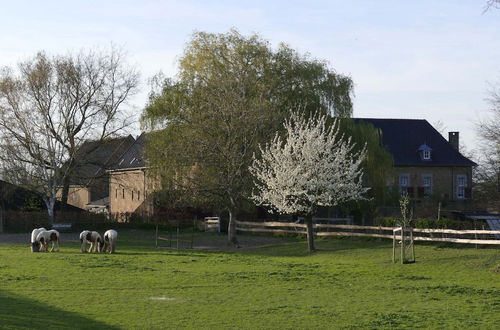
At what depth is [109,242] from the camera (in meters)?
40.8

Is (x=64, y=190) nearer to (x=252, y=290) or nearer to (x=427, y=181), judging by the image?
(x=427, y=181)

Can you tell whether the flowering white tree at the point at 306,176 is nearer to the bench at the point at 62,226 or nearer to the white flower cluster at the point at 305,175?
the white flower cluster at the point at 305,175

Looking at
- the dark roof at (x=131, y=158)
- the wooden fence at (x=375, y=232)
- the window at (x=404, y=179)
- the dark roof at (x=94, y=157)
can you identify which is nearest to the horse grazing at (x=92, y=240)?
the wooden fence at (x=375, y=232)

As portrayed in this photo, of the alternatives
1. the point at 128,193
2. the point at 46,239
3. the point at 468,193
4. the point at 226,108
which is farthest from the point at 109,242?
the point at 468,193

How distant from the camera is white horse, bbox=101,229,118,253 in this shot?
133ft

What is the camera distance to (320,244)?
142 feet

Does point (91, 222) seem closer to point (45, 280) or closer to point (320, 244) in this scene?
point (320, 244)

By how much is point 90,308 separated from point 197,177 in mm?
26984

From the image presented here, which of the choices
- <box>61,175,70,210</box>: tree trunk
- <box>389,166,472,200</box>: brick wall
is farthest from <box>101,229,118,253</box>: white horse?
<box>389,166,472,200</box>: brick wall

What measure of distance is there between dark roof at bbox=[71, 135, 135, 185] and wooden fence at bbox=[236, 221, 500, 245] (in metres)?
18.1

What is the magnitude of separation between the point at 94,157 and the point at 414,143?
3000 cm

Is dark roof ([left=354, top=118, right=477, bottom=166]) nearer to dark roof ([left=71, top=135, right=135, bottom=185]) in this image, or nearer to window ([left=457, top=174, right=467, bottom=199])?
window ([left=457, top=174, right=467, bottom=199])

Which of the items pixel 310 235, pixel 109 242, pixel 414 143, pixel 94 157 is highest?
pixel 414 143

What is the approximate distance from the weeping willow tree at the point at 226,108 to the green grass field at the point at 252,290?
7.16m
